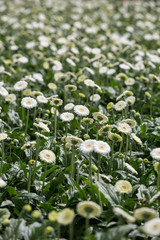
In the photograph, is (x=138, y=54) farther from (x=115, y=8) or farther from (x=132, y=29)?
(x=115, y=8)

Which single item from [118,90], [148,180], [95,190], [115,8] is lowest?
[115,8]

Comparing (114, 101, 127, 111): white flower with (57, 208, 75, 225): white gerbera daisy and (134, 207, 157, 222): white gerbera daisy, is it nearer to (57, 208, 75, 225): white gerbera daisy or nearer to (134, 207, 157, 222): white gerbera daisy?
(134, 207, 157, 222): white gerbera daisy

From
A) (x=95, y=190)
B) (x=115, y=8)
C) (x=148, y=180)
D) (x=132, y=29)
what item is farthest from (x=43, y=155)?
(x=115, y=8)

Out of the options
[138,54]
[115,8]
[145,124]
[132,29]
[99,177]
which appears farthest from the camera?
[115,8]

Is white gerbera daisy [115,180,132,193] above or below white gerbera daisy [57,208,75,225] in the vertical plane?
below

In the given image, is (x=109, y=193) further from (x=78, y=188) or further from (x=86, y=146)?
(x=86, y=146)

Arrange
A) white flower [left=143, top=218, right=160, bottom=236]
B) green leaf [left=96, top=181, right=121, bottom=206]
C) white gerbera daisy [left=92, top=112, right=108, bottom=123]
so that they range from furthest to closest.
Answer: white gerbera daisy [left=92, top=112, right=108, bottom=123], green leaf [left=96, top=181, right=121, bottom=206], white flower [left=143, top=218, right=160, bottom=236]

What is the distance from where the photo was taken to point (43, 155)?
243 centimetres

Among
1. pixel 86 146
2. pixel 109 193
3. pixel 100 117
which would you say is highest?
pixel 86 146

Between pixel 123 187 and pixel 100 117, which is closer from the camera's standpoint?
pixel 123 187

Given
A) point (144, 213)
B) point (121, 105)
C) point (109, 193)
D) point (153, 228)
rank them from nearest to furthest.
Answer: point (153, 228)
point (144, 213)
point (109, 193)
point (121, 105)

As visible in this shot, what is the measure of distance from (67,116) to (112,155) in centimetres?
49

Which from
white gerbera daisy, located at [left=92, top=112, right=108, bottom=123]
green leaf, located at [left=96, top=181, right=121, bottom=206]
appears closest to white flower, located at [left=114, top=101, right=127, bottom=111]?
white gerbera daisy, located at [left=92, top=112, right=108, bottom=123]

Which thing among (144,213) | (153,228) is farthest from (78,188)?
(153,228)
